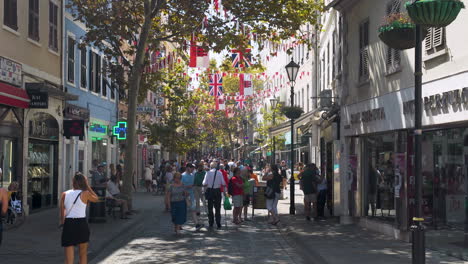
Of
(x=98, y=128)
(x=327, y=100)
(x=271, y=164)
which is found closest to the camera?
(x=271, y=164)

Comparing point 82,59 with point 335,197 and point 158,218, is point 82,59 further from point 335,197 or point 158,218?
point 335,197

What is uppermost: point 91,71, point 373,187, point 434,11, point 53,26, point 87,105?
point 53,26

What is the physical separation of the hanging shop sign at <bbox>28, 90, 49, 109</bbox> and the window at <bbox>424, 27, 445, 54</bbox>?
1204cm

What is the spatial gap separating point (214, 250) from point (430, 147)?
5.14 meters

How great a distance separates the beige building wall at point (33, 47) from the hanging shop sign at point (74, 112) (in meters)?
1.22

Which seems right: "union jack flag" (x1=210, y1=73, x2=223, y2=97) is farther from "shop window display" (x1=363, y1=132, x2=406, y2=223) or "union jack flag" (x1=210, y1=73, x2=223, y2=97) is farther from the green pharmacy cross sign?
"shop window display" (x1=363, y1=132, x2=406, y2=223)

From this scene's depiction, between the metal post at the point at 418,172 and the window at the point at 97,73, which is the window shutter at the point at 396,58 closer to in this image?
the metal post at the point at 418,172

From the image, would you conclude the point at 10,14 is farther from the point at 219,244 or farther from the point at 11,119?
the point at 219,244

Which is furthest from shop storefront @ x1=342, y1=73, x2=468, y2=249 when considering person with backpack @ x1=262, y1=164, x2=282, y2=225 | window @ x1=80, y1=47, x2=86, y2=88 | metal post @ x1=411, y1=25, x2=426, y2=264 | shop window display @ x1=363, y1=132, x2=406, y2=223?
window @ x1=80, y1=47, x2=86, y2=88

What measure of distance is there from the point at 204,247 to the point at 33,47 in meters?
10.9

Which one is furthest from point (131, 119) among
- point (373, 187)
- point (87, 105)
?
point (373, 187)

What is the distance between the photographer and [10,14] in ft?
63.4

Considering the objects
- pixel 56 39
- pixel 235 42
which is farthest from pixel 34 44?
pixel 235 42

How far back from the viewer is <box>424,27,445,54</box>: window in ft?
41.2
